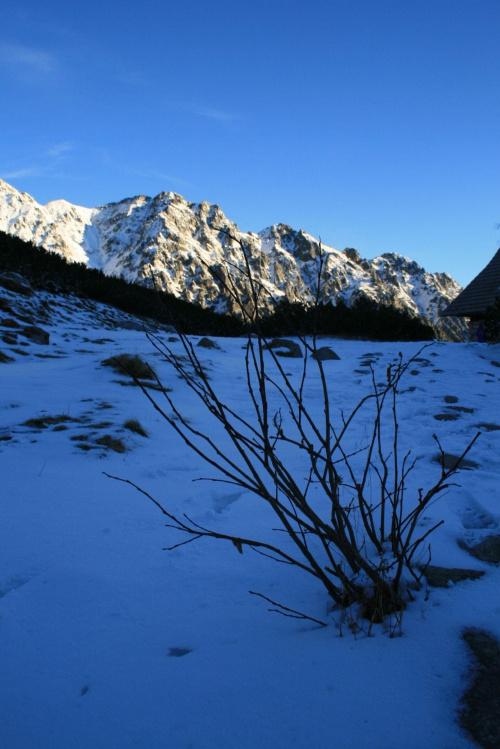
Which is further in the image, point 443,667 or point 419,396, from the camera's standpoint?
point 419,396

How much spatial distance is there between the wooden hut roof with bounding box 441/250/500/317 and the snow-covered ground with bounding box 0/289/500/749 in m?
10.4

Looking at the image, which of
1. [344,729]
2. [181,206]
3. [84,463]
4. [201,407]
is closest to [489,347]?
[201,407]

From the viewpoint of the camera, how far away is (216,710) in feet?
3.26

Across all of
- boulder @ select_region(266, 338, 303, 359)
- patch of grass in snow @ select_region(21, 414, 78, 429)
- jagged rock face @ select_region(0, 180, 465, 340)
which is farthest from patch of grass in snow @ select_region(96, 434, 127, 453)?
jagged rock face @ select_region(0, 180, 465, 340)

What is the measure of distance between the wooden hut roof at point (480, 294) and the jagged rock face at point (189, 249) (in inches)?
3142

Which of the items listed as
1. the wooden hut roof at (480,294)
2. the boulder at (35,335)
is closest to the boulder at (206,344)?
the boulder at (35,335)

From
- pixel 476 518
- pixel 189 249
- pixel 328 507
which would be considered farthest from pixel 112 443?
pixel 189 249

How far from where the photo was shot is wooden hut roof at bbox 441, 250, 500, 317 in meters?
11.6

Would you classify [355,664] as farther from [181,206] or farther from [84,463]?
[181,206]

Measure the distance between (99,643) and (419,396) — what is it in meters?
5.34

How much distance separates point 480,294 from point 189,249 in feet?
329

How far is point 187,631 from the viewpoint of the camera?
129 cm

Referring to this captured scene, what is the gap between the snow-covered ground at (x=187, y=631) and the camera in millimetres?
946

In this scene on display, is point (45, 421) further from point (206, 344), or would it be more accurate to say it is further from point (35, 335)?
point (206, 344)
